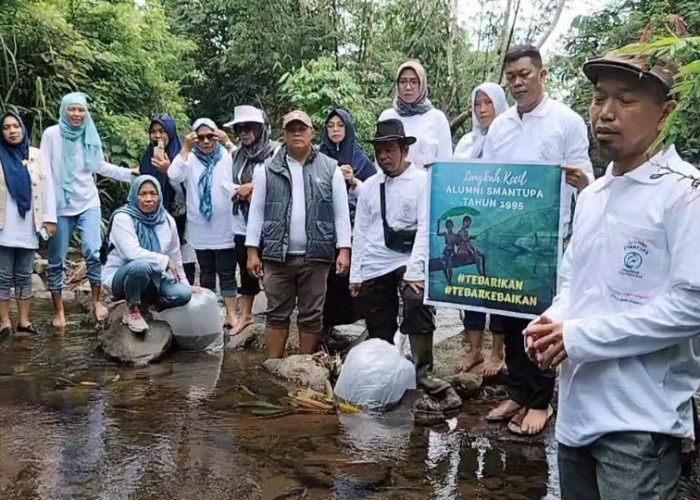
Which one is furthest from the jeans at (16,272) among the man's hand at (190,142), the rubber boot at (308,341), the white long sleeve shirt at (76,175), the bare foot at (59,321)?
the rubber boot at (308,341)

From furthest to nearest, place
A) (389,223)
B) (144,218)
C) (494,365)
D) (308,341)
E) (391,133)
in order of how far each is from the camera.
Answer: (144,218)
(308,341)
(494,365)
(389,223)
(391,133)

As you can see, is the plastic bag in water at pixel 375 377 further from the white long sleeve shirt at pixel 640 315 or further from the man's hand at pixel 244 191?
the white long sleeve shirt at pixel 640 315

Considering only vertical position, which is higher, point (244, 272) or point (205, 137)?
point (205, 137)

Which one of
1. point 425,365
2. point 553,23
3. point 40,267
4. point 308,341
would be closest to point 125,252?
point 308,341

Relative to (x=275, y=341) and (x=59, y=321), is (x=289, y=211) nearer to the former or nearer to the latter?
(x=275, y=341)

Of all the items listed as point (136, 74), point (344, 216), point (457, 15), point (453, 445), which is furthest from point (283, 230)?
point (457, 15)

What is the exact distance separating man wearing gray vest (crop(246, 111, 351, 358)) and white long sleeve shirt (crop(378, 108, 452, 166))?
21.3 inches

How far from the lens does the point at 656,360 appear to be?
5.47ft

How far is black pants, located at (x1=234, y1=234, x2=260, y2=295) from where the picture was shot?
595cm

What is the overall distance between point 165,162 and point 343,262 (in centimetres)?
213

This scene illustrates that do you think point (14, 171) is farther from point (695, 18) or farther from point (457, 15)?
point (457, 15)

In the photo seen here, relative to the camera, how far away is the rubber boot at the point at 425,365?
13.9ft

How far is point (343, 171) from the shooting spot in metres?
5.40

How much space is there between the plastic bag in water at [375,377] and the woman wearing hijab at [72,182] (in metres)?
2.92
